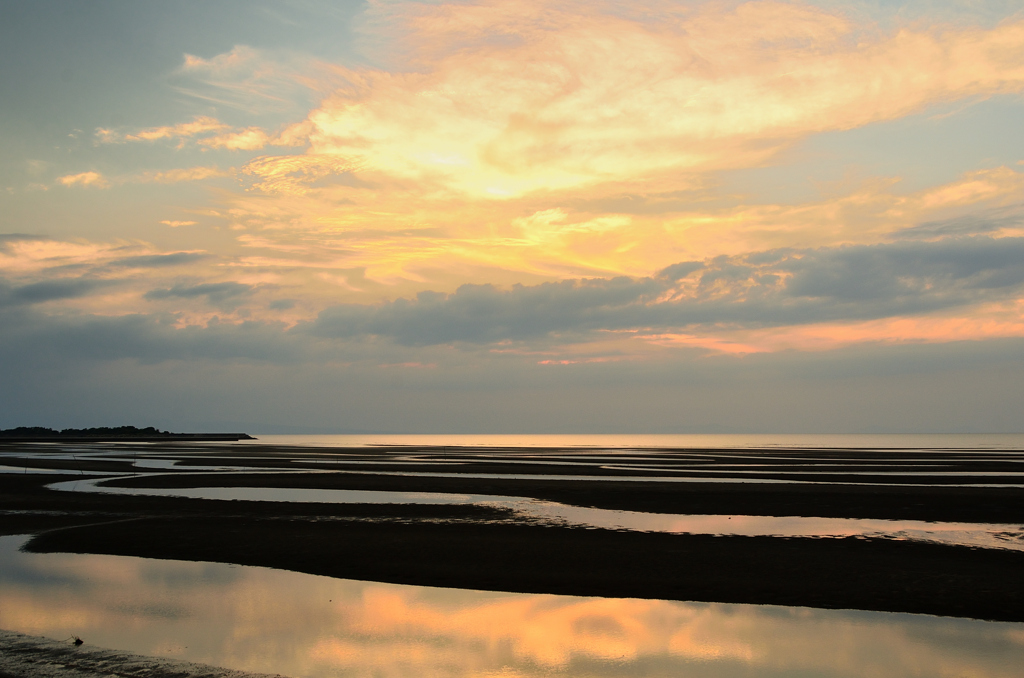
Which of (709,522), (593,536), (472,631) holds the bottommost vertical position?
(709,522)

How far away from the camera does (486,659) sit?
12.4 metres

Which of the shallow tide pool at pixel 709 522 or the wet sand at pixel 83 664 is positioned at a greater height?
the wet sand at pixel 83 664

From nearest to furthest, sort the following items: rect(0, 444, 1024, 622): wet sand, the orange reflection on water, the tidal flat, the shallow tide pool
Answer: the orange reflection on water → rect(0, 444, 1024, 622): wet sand → the tidal flat → the shallow tide pool

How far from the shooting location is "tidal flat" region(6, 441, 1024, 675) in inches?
693

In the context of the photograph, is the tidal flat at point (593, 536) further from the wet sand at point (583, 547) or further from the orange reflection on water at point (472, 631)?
the orange reflection on water at point (472, 631)

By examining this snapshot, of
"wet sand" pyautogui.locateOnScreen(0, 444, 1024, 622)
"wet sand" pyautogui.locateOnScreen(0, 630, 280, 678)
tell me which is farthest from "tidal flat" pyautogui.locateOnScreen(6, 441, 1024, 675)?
"wet sand" pyautogui.locateOnScreen(0, 630, 280, 678)

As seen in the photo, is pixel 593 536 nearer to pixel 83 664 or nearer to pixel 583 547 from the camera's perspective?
pixel 583 547

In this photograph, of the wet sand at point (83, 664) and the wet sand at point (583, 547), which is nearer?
the wet sand at point (83, 664)

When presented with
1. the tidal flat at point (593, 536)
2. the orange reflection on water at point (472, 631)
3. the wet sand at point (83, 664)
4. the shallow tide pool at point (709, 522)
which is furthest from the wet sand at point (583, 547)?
the wet sand at point (83, 664)

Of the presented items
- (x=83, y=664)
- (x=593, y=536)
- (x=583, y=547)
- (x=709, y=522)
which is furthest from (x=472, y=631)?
(x=709, y=522)

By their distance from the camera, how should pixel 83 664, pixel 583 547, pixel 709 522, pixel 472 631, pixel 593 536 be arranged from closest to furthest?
pixel 83 664 < pixel 472 631 < pixel 583 547 < pixel 593 536 < pixel 709 522

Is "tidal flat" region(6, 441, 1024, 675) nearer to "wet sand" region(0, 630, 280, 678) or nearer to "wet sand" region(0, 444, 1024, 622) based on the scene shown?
"wet sand" region(0, 444, 1024, 622)

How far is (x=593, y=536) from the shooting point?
24.7 m

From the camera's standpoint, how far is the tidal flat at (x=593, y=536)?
693 inches
